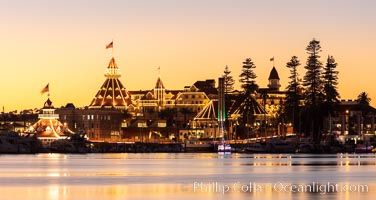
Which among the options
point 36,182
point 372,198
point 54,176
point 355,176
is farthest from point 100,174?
Answer: point 372,198

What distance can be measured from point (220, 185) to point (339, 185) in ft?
25.0

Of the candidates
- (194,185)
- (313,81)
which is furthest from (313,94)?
(194,185)

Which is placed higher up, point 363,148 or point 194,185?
point 363,148

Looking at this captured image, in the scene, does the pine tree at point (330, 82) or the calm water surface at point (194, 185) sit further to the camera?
the pine tree at point (330, 82)

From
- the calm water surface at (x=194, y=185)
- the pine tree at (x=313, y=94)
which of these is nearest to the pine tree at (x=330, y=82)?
the pine tree at (x=313, y=94)

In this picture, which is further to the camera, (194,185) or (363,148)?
(363,148)

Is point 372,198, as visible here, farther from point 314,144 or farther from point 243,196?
point 314,144

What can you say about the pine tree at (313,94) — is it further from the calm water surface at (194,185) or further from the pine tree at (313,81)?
the calm water surface at (194,185)

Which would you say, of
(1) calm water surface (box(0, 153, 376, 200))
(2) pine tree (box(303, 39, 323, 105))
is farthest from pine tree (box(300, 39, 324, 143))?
(1) calm water surface (box(0, 153, 376, 200))

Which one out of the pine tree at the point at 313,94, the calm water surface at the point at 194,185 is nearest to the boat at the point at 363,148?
the pine tree at the point at 313,94

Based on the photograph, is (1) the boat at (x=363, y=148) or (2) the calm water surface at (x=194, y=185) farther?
(1) the boat at (x=363, y=148)

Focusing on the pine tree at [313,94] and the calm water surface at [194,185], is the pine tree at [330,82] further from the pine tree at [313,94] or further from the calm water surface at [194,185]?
the calm water surface at [194,185]

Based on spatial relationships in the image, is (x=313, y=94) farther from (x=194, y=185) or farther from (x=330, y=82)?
(x=194, y=185)

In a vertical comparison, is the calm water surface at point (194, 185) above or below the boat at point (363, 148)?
below
